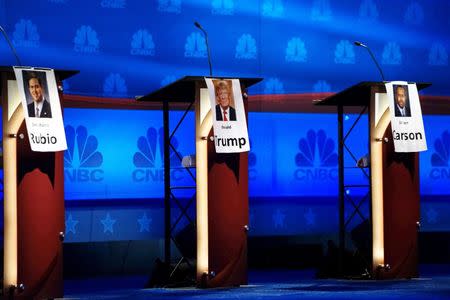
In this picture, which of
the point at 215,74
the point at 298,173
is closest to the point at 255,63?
the point at 215,74

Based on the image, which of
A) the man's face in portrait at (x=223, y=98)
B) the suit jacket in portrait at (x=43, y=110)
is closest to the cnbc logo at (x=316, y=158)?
the man's face in portrait at (x=223, y=98)

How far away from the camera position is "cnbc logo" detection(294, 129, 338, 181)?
978 cm

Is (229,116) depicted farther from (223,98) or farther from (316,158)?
(316,158)

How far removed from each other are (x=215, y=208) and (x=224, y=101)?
2.74ft

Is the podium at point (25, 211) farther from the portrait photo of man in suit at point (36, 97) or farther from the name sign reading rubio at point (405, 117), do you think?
the name sign reading rubio at point (405, 117)

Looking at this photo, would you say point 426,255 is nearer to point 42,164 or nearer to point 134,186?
point 134,186

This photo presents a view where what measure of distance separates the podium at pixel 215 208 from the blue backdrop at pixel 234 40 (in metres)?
1.76

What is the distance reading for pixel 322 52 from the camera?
32.4ft

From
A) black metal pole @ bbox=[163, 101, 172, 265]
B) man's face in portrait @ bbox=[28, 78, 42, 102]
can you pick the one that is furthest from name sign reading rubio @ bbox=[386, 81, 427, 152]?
man's face in portrait @ bbox=[28, 78, 42, 102]

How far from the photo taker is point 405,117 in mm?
7883

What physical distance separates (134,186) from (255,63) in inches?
68.4

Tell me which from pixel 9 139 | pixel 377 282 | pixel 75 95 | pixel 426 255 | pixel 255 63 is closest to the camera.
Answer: pixel 9 139

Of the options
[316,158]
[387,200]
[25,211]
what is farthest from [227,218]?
[316,158]

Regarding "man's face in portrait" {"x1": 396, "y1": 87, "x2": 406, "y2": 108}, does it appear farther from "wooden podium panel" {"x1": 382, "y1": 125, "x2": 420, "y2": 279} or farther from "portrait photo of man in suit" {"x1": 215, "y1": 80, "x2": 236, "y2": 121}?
"portrait photo of man in suit" {"x1": 215, "y1": 80, "x2": 236, "y2": 121}
